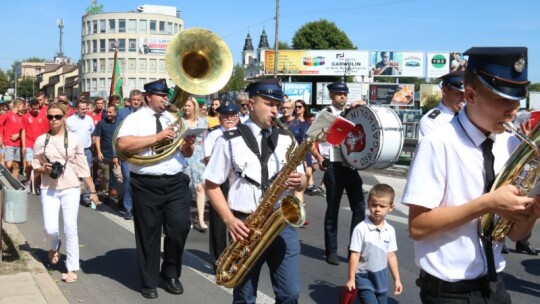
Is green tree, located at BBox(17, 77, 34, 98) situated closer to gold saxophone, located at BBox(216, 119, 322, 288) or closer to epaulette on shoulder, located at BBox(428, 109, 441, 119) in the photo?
epaulette on shoulder, located at BBox(428, 109, 441, 119)

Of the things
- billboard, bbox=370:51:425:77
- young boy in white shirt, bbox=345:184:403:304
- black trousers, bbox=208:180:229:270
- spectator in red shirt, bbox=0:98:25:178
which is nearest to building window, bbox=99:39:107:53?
billboard, bbox=370:51:425:77

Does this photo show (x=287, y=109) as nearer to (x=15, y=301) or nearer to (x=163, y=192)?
(x=163, y=192)

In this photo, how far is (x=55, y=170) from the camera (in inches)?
256

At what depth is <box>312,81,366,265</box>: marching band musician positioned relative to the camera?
23.6 ft

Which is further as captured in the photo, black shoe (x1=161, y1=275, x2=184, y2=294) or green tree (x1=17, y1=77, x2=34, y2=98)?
green tree (x1=17, y1=77, x2=34, y2=98)

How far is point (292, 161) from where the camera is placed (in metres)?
4.22

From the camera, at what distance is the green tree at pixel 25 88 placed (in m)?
133

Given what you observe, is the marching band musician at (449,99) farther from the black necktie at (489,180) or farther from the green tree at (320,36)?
the green tree at (320,36)

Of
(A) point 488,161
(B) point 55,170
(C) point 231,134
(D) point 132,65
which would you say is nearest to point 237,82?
(D) point 132,65

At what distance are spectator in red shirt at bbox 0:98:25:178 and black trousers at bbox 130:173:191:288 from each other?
867 centimetres

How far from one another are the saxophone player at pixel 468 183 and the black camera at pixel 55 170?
4.57m

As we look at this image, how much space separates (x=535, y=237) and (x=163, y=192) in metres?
5.29

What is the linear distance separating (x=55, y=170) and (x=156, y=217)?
3.82 feet

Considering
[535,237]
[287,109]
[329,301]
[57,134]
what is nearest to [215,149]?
[329,301]
